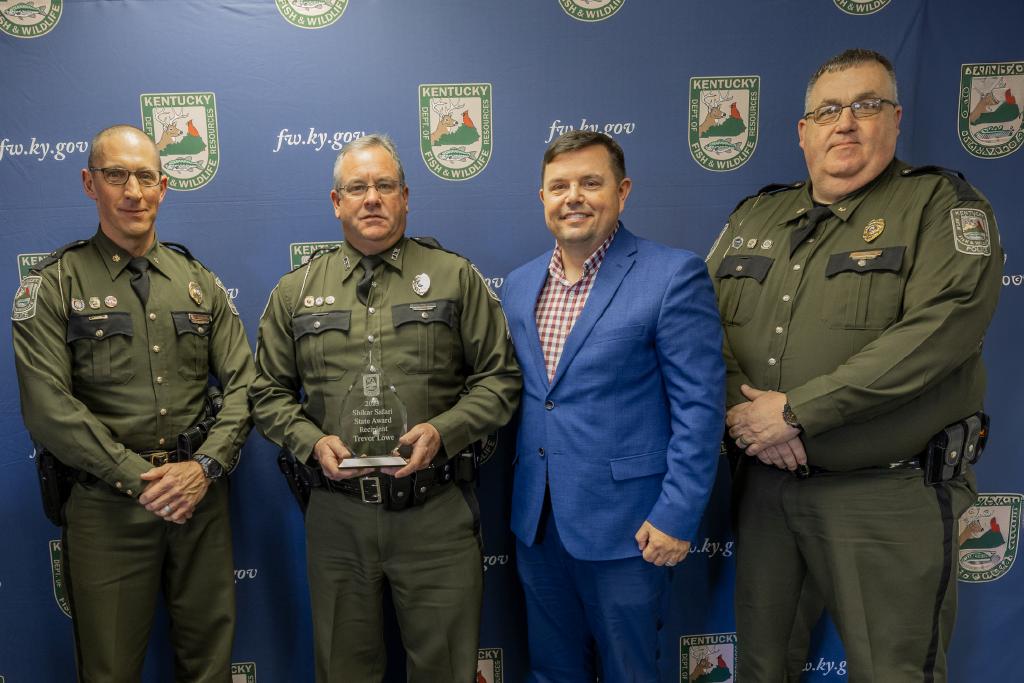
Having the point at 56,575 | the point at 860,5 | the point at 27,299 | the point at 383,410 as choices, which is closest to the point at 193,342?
the point at 27,299

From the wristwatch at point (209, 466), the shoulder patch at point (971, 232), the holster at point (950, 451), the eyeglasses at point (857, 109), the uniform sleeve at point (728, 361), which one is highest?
the eyeglasses at point (857, 109)

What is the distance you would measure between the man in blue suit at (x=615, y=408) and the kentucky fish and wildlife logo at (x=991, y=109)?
1.58 m

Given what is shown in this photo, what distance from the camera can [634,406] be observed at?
5.96 feet

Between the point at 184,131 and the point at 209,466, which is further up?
the point at 184,131

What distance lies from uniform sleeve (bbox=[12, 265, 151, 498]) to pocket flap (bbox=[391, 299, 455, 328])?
924 mm

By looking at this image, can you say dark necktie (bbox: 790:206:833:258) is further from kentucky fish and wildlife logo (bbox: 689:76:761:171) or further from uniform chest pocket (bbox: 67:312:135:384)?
uniform chest pocket (bbox: 67:312:135:384)

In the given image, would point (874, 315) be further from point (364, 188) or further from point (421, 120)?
point (421, 120)

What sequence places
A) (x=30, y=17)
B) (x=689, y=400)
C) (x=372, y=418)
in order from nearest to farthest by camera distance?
(x=689, y=400) → (x=372, y=418) → (x=30, y=17)

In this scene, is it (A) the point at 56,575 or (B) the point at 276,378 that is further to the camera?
(A) the point at 56,575

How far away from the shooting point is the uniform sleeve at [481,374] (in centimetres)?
193

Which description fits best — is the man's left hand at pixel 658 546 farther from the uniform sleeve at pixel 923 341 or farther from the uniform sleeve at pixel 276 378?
the uniform sleeve at pixel 276 378

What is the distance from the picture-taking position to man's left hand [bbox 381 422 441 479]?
1.85 m

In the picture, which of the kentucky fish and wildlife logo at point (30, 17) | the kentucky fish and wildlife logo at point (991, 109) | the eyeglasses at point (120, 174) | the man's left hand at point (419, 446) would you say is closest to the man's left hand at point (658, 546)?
the man's left hand at point (419, 446)

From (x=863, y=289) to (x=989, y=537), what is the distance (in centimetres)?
165
